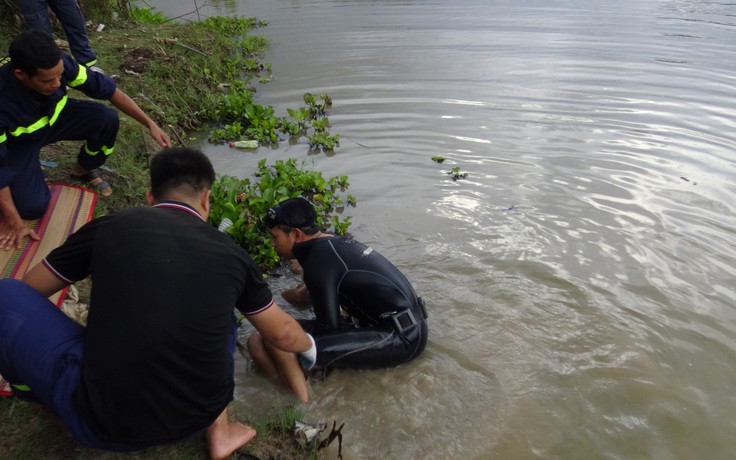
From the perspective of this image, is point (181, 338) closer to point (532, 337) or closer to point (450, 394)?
point (450, 394)

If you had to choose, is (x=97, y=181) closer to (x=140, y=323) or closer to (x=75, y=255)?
(x=75, y=255)

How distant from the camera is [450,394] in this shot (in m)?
3.60

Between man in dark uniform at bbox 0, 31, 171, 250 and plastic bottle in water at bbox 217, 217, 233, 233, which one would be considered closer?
man in dark uniform at bbox 0, 31, 171, 250

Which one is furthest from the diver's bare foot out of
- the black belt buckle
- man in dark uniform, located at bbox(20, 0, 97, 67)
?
man in dark uniform, located at bbox(20, 0, 97, 67)

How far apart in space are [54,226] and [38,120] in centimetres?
81

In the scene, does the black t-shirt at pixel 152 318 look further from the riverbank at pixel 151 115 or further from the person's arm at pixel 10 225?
the person's arm at pixel 10 225

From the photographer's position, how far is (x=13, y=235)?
12.5ft

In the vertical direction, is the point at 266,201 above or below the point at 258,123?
above

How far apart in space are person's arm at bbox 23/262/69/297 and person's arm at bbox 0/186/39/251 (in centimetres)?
157

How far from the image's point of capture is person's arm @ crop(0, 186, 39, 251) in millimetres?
3725

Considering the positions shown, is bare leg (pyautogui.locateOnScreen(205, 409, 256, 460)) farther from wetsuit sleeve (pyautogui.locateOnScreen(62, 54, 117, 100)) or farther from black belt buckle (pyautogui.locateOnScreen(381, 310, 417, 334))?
wetsuit sleeve (pyautogui.locateOnScreen(62, 54, 117, 100))

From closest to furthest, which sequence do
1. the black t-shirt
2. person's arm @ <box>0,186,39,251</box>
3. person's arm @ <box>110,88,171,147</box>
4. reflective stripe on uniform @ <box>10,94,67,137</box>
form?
the black t-shirt < person's arm @ <box>0,186,39,251</box> < reflective stripe on uniform @ <box>10,94,67,137</box> < person's arm @ <box>110,88,171,147</box>

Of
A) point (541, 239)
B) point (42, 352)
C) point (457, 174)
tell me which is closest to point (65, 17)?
point (457, 174)

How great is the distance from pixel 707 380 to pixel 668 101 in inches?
270
